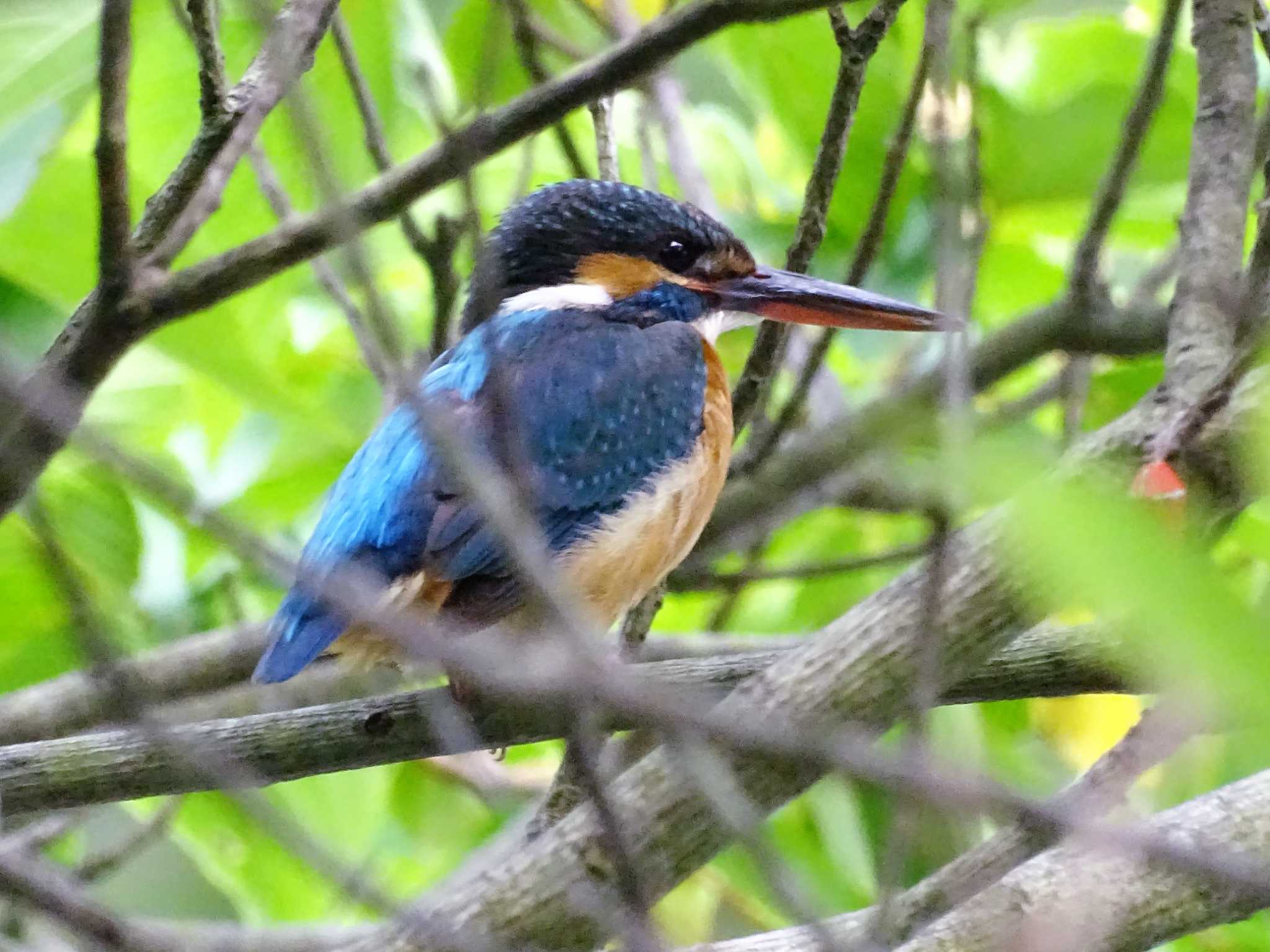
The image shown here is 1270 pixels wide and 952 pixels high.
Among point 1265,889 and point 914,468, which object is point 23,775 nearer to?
point 914,468

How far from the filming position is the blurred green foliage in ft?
5.84

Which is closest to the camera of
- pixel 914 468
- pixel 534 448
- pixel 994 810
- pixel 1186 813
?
pixel 994 810

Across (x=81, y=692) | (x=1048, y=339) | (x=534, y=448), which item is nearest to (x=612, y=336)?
(x=534, y=448)

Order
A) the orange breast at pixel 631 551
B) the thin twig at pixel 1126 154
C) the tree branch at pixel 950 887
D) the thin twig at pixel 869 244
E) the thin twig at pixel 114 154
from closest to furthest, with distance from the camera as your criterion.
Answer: the thin twig at pixel 114 154 → the tree branch at pixel 950 887 → the thin twig at pixel 1126 154 → the thin twig at pixel 869 244 → the orange breast at pixel 631 551

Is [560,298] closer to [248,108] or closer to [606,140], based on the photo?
[606,140]

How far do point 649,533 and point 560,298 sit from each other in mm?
489

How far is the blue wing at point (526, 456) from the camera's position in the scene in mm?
1644

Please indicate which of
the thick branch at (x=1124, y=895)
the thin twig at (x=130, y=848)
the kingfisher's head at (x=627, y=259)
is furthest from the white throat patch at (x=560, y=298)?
the thick branch at (x=1124, y=895)

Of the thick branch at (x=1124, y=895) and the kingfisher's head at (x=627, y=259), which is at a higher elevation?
the kingfisher's head at (x=627, y=259)

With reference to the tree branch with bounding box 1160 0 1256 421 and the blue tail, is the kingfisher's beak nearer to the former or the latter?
the tree branch with bounding box 1160 0 1256 421

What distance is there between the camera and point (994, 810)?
53 cm

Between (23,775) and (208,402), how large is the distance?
1.04m

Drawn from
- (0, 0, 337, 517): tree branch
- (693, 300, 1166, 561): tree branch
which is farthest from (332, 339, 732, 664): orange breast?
(0, 0, 337, 517): tree branch

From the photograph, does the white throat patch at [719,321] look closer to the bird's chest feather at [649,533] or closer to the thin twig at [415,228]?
the bird's chest feather at [649,533]
